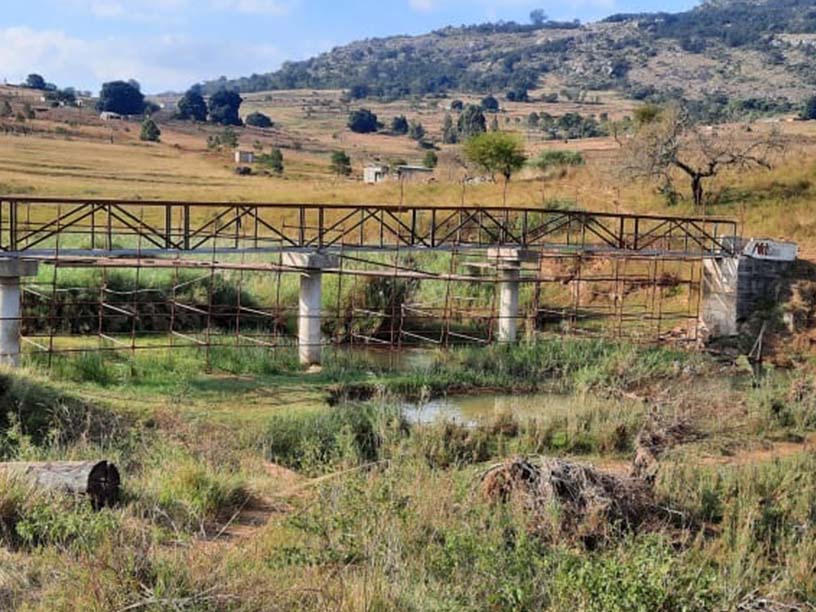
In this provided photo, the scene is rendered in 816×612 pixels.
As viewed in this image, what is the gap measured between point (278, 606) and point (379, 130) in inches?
4905

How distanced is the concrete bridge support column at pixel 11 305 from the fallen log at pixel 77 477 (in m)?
10.3

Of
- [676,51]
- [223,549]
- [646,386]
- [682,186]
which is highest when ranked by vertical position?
[676,51]

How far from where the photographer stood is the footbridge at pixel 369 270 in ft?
72.9

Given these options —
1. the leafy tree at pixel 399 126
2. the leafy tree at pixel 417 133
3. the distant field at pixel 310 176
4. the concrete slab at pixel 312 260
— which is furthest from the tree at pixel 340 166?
the leafy tree at pixel 399 126

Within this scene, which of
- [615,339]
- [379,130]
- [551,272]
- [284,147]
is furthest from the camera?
[379,130]

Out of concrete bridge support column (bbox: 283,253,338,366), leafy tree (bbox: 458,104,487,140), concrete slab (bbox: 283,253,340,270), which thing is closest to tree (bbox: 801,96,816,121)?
leafy tree (bbox: 458,104,487,140)

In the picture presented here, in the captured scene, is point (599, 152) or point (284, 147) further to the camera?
point (284, 147)

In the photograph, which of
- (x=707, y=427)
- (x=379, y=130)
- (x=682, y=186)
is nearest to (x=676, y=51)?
(x=379, y=130)

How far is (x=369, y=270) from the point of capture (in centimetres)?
3016

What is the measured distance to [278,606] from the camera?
689cm

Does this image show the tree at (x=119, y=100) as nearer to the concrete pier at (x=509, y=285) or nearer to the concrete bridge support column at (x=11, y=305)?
the concrete pier at (x=509, y=285)

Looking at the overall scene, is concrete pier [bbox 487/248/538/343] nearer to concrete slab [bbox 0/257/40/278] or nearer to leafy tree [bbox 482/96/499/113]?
concrete slab [bbox 0/257/40/278]

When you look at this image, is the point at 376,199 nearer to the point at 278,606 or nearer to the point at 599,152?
the point at 599,152

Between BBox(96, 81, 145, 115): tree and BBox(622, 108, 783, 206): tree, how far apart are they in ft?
276
